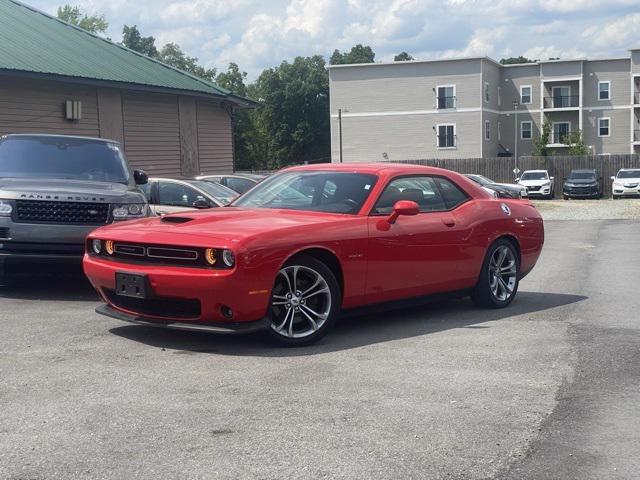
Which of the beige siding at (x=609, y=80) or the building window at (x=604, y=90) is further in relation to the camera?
the building window at (x=604, y=90)

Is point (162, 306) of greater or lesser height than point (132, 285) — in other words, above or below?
below

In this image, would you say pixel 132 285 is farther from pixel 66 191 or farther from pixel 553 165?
pixel 553 165

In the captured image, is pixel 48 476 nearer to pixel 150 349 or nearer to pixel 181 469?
pixel 181 469

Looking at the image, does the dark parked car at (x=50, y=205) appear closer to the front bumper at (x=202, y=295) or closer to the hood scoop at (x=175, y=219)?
the hood scoop at (x=175, y=219)

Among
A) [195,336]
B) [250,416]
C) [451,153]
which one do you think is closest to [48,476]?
[250,416]

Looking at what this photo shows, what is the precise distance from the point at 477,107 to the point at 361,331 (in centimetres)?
5326

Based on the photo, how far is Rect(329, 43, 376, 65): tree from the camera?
4365 inches

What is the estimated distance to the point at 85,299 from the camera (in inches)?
364

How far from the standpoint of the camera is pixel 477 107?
58.9 m

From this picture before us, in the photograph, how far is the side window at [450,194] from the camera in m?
8.41

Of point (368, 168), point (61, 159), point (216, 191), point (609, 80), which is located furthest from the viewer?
point (609, 80)

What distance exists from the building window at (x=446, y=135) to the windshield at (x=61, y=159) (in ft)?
167

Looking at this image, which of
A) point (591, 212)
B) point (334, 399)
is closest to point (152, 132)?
point (591, 212)

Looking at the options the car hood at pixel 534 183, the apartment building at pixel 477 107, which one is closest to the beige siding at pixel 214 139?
the car hood at pixel 534 183
